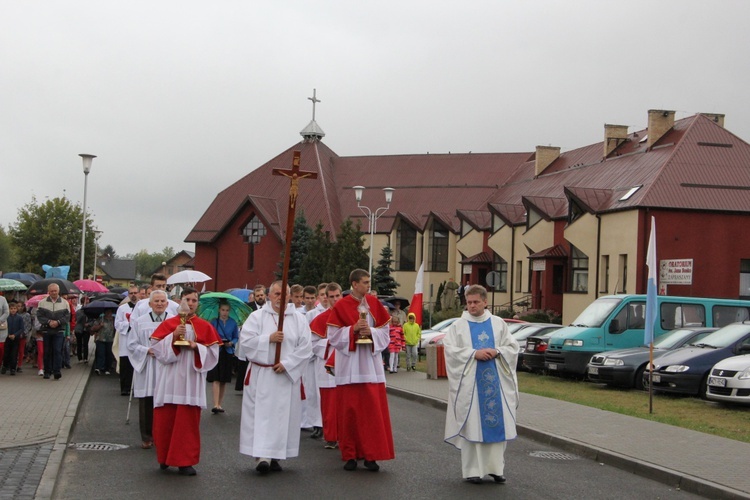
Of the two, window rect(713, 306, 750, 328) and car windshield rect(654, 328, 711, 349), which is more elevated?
window rect(713, 306, 750, 328)

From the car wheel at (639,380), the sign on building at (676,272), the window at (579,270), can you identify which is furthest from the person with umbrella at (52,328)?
the window at (579,270)

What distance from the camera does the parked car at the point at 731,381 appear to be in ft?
55.2

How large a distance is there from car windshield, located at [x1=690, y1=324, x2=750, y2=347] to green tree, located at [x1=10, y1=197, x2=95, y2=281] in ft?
163

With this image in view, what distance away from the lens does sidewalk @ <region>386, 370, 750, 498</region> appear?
33.4 feet

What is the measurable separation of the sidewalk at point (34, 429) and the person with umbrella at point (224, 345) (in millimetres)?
2175

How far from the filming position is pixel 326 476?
389 inches

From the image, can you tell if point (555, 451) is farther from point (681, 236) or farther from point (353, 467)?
point (681, 236)

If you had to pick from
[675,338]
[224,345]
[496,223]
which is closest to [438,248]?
[496,223]

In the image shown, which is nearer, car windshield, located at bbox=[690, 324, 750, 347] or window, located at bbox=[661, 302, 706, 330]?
car windshield, located at bbox=[690, 324, 750, 347]

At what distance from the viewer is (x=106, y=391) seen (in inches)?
741

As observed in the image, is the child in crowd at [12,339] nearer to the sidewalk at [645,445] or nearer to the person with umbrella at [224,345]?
the person with umbrella at [224,345]

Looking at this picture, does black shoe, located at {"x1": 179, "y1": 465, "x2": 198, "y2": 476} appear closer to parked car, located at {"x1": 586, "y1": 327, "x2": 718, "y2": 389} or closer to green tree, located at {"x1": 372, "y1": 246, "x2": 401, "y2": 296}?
parked car, located at {"x1": 586, "y1": 327, "x2": 718, "y2": 389}

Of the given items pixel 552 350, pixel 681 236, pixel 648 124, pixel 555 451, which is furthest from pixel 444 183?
pixel 555 451

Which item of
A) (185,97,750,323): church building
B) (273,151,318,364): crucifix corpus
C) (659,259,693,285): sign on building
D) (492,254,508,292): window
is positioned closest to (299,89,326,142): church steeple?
(185,97,750,323): church building
